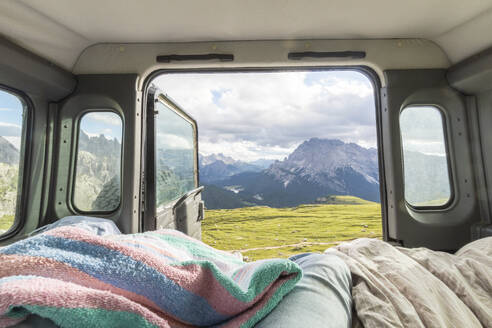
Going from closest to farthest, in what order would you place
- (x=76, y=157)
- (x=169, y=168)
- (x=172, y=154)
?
(x=76, y=157), (x=169, y=168), (x=172, y=154)

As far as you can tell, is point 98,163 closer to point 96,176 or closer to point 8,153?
point 96,176

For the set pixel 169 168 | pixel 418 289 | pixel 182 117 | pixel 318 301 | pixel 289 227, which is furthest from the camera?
pixel 289 227

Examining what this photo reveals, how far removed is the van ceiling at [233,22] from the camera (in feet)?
5.53

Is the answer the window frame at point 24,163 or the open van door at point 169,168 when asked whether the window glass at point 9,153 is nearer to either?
the window frame at point 24,163

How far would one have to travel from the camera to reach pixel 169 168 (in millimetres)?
2787

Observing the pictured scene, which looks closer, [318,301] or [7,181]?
[318,301]

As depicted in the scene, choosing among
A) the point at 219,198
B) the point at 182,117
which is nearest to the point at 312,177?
the point at 219,198

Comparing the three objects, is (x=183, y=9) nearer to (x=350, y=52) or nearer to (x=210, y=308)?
(x=350, y=52)

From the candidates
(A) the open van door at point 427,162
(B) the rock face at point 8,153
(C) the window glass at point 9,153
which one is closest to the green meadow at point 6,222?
(C) the window glass at point 9,153

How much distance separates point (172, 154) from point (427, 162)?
2452mm

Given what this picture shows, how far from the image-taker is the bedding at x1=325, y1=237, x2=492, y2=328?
631 mm

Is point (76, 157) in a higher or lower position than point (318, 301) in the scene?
higher

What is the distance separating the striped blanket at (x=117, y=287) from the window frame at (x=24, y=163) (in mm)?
1935

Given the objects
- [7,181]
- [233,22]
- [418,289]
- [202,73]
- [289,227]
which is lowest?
[289,227]
